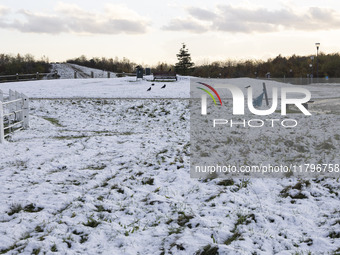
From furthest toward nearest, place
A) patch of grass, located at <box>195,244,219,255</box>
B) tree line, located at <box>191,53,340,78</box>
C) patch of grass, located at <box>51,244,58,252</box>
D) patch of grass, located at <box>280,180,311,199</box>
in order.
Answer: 1. tree line, located at <box>191,53,340,78</box>
2. patch of grass, located at <box>280,180,311,199</box>
3. patch of grass, located at <box>51,244,58,252</box>
4. patch of grass, located at <box>195,244,219,255</box>

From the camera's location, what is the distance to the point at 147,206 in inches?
231

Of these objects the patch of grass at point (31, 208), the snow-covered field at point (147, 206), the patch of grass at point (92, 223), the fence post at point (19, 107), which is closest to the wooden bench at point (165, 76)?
the fence post at point (19, 107)

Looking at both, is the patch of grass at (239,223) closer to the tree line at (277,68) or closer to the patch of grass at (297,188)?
the patch of grass at (297,188)

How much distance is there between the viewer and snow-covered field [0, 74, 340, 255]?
4.59 meters

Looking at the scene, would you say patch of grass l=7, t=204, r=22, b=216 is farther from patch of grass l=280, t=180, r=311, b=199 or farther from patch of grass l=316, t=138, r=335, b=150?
patch of grass l=316, t=138, r=335, b=150

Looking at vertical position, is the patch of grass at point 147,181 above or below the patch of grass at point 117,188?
above

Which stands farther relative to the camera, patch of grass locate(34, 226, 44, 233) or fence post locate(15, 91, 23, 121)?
fence post locate(15, 91, 23, 121)

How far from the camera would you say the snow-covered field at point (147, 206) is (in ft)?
15.0

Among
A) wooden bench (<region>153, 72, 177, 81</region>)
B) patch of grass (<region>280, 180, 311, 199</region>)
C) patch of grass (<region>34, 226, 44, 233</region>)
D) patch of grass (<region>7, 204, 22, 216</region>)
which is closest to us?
patch of grass (<region>34, 226, 44, 233</region>)

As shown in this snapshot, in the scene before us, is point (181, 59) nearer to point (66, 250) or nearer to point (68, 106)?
point (68, 106)

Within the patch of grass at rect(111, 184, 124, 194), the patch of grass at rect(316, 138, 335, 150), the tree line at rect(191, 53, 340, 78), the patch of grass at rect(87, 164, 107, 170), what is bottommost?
the patch of grass at rect(111, 184, 124, 194)

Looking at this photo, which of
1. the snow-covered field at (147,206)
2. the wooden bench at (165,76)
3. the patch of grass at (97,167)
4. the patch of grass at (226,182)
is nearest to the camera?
the snow-covered field at (147,206)

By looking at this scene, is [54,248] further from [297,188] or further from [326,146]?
[326,146]

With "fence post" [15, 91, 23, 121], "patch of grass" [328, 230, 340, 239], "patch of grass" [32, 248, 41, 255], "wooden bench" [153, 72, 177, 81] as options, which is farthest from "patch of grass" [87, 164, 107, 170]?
"wooden bench" [153, 72, 177, 81]
